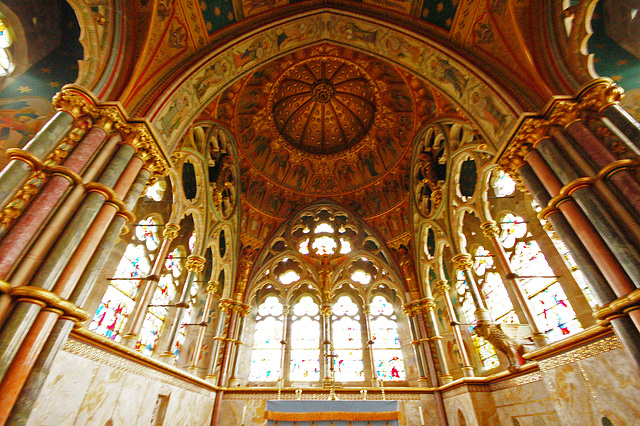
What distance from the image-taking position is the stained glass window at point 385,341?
43.0 ft

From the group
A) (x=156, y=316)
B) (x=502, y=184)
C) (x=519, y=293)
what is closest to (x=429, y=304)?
(x=519, y=293)

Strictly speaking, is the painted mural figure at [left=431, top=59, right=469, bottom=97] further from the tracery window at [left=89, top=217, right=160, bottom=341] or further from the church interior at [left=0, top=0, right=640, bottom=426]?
the tracery window at [left=89, top=217, right=160, bottom=341]

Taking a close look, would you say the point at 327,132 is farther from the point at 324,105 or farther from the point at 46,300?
the point at 46,300

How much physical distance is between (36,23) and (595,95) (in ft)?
36.1

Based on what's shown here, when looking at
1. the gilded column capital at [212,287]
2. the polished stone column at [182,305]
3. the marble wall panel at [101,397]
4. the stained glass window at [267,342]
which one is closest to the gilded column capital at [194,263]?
the polished stone column at [182,305]

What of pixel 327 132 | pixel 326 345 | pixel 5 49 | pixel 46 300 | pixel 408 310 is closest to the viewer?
pixel 46 300

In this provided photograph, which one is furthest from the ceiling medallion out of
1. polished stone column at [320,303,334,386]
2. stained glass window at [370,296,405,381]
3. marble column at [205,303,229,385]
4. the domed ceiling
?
marble column at [205,303,229,385]

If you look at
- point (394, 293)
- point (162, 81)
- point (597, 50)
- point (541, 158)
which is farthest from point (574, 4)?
point (394, 293)

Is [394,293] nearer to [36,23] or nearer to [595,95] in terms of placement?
[595,95]

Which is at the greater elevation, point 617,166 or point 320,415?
point 617,166

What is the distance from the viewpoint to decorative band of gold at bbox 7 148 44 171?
4.30m

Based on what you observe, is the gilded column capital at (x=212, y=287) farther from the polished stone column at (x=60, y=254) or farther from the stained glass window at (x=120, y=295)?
the polished stone column at (x=60, y=254)

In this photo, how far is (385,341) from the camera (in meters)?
14.0

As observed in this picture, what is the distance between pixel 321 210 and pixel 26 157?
12960 millimetres
